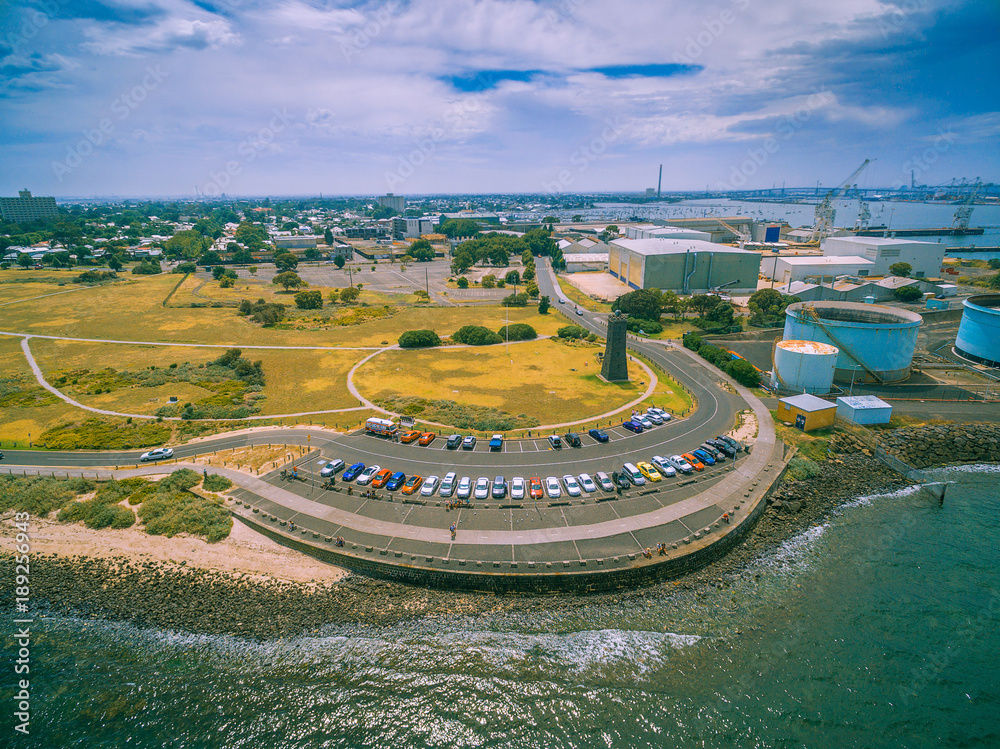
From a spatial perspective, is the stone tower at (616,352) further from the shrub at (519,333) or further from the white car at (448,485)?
the white car at (448,485)

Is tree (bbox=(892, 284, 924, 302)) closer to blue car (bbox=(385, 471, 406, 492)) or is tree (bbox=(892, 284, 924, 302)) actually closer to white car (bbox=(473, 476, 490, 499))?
white car (bbox=(473, 476, 490, 499))

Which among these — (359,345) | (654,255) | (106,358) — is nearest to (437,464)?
(359,345)

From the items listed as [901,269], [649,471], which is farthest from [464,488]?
[901,269]

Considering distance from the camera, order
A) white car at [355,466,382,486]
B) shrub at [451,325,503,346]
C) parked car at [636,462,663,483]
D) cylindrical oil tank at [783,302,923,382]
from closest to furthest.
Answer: white car at [355,466,382,486]
parked car at [636,462,663,483]
cylindrical oil tank at [783,302,923,382]
shrub at [451,325,503,346]

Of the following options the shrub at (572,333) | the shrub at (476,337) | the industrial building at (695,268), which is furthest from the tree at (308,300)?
the industrial building at (695,268)

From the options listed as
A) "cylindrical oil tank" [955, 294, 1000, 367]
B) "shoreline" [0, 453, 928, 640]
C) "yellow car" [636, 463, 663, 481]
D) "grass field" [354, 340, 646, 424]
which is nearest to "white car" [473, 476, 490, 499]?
"shoreline" [0, 453, 928, 640]

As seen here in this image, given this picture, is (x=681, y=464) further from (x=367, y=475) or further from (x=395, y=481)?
(x=367, y=475)
